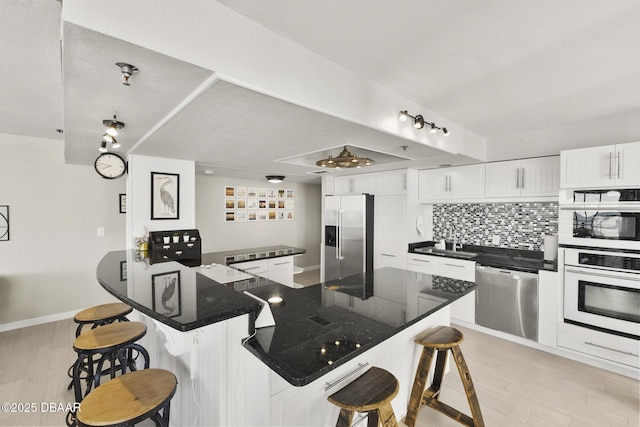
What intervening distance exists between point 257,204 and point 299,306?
4.42 metres

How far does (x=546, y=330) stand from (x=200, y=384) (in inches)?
137

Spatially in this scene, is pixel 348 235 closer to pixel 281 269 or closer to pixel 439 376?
pixel 281 269

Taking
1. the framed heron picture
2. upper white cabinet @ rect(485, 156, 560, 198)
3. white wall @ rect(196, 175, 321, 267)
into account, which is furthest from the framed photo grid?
upper white cabinet @ rect(485, 156, 560, 198)

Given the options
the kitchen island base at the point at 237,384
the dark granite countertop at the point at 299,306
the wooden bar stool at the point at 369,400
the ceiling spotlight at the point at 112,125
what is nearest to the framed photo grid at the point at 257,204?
the dark granite countertop at the point at 299,306

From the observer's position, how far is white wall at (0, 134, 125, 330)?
3.58m

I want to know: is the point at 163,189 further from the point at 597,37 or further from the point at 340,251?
the point at 597,37

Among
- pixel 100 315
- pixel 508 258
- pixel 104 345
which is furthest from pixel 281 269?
pixel 508 258

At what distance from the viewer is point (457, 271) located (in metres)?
3.68

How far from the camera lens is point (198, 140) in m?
2.44

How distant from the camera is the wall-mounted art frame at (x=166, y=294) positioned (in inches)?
48.8

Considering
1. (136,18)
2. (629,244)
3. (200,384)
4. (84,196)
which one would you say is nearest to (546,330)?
(629,244)

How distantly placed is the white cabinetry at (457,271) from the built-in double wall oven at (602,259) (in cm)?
91

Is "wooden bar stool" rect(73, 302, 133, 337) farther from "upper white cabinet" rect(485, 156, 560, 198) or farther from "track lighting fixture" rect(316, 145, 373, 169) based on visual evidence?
"upper white cabinet" rect(485, 156, 560, 198)

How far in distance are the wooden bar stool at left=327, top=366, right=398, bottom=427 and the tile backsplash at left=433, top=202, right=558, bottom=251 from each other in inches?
127
